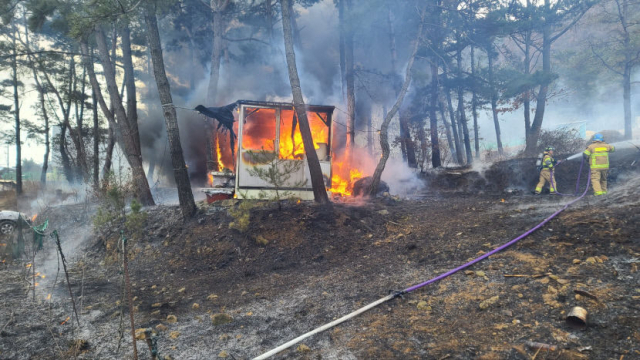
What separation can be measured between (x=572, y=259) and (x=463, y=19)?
1335 centimetres

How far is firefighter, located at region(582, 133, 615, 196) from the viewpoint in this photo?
9000 mm

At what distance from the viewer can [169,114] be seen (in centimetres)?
910

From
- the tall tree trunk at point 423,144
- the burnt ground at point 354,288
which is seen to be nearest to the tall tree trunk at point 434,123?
the tall tree trunk at point 423,144

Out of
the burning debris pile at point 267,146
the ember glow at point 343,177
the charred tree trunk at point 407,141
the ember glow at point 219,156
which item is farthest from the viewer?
the charred tree trunk at point 407,141

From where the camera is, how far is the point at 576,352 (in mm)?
2766

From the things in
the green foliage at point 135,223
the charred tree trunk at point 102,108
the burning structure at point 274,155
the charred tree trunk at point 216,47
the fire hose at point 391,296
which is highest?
the charred tree trunk at point 216,47

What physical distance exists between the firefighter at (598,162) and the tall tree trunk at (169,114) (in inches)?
433

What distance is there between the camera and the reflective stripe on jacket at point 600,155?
8992mm

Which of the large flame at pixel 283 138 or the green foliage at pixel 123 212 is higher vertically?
the large flame at pixel 283 138

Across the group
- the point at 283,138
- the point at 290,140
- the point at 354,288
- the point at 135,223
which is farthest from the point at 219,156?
the point at 354,288

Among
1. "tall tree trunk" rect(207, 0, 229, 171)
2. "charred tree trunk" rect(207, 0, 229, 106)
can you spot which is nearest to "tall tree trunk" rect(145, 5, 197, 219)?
"tall tree trunk" rect(207, 0, 229, 171)

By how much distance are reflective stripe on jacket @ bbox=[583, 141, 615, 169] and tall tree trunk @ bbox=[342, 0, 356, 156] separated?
8.45 m

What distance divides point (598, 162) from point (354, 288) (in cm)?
824

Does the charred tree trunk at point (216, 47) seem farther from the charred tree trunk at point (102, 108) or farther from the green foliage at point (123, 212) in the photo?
the green foliage at point (123, 212)
